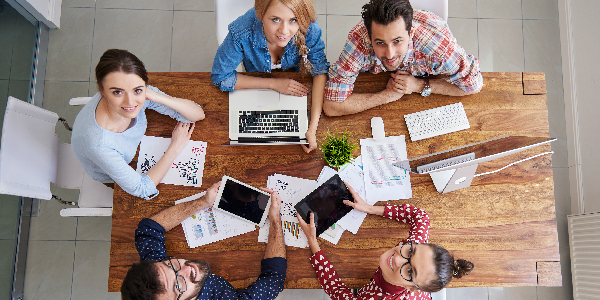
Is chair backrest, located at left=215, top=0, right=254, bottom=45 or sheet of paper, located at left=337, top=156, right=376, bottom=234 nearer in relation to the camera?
sheet of paper, located at left=337, top=156, right=376, bottom=234

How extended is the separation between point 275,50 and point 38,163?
136cm

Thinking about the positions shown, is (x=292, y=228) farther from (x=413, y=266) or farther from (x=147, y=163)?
(x=147, y=163)

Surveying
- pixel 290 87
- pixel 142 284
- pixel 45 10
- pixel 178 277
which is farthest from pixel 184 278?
pixel 45 10

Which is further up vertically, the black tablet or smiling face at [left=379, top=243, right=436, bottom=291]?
the black tablet

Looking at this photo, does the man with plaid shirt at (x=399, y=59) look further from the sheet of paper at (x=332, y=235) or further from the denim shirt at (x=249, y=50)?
the sheet of paper at (x=332, y=235)

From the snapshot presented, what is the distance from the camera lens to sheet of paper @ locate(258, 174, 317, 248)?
1762 millimetres

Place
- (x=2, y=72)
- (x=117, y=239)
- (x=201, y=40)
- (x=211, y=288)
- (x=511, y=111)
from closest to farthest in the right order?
1. (x=211, y=288)
2. (x=117, y=239)
3. (x=511, y=111)
4. (x=2, y=72)
5. (x=201, y=40)

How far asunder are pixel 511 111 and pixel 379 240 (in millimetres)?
969

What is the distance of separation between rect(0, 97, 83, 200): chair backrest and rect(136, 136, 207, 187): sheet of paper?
0.54m

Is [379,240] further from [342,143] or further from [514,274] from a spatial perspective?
[514,274]

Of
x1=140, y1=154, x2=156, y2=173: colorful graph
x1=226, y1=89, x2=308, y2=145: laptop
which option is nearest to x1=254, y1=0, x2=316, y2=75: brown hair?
x1=226, y1=89, x2=308, y2=145: laptop

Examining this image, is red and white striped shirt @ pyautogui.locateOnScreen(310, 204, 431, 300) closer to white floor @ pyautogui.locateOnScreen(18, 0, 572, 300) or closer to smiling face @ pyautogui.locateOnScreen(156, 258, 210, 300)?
smiling face @ pyautogui.locateOnScreen(156, 258, 210, 300)

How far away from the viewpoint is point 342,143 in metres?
1.75

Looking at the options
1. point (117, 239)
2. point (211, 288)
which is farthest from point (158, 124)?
point (211, 288)
